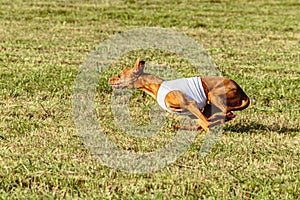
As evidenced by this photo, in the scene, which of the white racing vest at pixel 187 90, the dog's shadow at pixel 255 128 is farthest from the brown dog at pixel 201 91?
the dog's shadow at pixel 255 128

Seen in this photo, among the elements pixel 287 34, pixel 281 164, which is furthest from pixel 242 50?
pixel 281 164

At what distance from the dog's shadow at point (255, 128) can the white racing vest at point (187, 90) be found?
0.57 metres

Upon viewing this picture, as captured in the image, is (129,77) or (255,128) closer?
(129,77)

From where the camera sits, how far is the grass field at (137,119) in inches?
181

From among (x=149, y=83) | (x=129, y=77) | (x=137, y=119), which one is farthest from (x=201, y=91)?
(x=137, y=119)

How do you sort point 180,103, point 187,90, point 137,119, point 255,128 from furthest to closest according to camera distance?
point 137,119 → point 255,128 → point 187,90 → point 180,103

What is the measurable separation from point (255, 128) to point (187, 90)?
3.25ft

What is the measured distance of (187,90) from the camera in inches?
221

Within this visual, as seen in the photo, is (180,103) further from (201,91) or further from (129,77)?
(129,77)

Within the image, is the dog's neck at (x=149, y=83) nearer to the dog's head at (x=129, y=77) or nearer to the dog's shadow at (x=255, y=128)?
the dog's head at (x=129, y=77)

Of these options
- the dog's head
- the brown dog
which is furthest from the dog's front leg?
the dog's head

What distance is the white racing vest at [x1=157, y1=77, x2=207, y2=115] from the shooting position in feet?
18.3

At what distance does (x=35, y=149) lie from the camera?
5355 millimetres

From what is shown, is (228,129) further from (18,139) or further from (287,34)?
(287,34)
